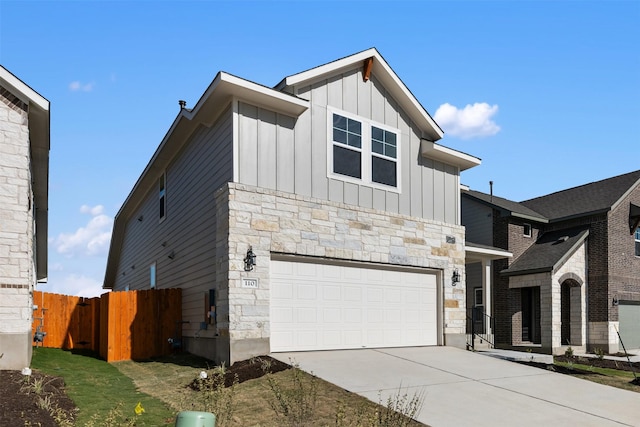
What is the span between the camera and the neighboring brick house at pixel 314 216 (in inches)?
499

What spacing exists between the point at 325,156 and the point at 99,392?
7.77 metres

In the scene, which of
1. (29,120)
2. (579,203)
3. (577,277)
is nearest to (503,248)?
(577,277)

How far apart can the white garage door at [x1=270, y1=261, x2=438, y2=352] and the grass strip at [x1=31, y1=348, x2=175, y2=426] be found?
370 centimetres

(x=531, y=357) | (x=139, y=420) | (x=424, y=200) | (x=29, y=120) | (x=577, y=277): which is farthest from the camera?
(x=577, y=277)

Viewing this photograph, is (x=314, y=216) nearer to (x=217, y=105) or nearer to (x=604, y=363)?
(x=217, y=105)

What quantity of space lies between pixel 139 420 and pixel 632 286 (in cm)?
2409

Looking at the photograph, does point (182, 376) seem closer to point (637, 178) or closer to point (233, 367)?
point (233, 367)

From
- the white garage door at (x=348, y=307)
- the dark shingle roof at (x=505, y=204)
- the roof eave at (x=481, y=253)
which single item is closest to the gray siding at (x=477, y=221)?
the dark shingle roof at (x=505, y=204)

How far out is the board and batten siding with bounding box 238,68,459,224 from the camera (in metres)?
13.2

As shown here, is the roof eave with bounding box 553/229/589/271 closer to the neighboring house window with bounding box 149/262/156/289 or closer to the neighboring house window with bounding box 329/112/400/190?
the neighboring house window with bounding box 329/112/400/190

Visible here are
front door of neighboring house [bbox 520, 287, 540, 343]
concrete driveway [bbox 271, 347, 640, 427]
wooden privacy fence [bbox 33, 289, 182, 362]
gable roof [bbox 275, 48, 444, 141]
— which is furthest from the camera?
front door of neighboring house [bbox 520, 287, 540, 343]

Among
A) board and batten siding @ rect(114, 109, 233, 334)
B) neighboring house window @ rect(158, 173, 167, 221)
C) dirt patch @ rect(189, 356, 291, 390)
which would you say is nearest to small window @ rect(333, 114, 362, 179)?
board and batten siding @ rect(114, 109, 233, 334)

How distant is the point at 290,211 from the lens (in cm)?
1341

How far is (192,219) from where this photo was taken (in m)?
15.8
